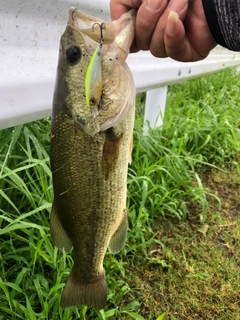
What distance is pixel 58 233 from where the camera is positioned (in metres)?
1.61

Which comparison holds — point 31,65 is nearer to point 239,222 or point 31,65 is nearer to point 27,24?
point 27,24

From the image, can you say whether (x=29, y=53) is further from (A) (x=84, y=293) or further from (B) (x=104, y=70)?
(A) (x=84, y=293)

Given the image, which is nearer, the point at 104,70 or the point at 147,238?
the point at 104,70

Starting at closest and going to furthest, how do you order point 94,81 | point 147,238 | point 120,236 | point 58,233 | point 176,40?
point 94,81
point 176,40
point 58,233
point 120,236
point 147,238

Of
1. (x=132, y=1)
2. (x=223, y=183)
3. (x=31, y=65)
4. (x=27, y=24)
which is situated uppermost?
(x=132, y=1)

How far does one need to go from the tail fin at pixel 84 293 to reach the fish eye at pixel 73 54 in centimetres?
87

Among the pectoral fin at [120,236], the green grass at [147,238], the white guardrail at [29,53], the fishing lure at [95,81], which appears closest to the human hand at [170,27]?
the fishing lure at [95,81]

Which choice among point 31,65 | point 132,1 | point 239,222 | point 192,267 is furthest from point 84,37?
point 239,222

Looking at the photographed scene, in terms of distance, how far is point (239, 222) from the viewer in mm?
3074

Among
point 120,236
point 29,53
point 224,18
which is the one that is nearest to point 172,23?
point 224,18

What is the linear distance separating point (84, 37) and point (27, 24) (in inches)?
18.3

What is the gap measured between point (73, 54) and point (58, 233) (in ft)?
2.27

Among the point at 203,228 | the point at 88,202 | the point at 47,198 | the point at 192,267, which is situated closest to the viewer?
the point at 88,202

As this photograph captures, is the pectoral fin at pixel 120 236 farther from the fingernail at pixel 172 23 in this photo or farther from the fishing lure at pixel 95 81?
the fingernail at pixel 172 23
